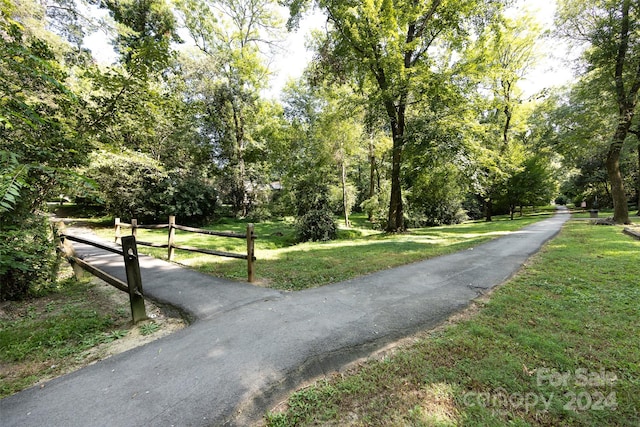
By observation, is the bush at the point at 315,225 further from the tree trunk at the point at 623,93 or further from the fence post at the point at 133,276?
the tree trunk at the point at 623,93

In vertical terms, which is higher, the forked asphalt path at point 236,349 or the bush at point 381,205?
the bush at point 381,205

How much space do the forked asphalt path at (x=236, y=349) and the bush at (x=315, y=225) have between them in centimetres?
673

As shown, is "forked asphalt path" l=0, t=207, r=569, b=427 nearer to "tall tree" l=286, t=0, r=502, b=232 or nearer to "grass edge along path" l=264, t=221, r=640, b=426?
"grass edge along path" l=264, t=221, r=640, b=426

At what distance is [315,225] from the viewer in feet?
39.6

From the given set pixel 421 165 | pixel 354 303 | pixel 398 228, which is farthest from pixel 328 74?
pixel 354 303

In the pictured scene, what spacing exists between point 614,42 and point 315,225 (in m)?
14.8

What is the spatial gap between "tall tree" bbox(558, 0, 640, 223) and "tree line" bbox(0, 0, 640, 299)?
6 centimetres

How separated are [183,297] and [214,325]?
1408mm

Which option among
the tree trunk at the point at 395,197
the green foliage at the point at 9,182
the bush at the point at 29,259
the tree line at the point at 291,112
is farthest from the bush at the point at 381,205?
the green foliage at the point at 9,182

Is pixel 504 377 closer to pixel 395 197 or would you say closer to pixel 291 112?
pixel 395 197

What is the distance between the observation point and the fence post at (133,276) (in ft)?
11.6

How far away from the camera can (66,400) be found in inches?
86.0

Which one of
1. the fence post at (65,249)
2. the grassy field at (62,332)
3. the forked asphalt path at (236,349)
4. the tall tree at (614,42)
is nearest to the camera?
the forked asphalt path at (236,349)

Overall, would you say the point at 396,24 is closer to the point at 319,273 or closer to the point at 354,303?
the point at 319,273
